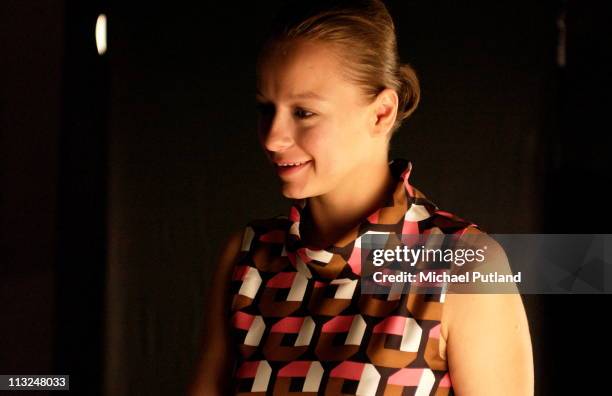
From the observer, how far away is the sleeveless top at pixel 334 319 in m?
0.57

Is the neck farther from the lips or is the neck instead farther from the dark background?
the dark background

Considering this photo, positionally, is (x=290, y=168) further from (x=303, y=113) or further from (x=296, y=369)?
(x=296, y=369)

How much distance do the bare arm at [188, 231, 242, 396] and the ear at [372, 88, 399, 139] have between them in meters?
0.17

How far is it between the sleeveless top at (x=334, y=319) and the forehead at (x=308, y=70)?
102mm

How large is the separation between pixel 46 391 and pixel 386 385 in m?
0.50

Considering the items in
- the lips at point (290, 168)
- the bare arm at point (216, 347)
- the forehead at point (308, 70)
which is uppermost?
the forehead at point (308, 70)

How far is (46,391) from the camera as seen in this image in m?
0.88

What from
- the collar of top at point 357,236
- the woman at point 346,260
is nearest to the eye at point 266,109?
the woman at point 346,260

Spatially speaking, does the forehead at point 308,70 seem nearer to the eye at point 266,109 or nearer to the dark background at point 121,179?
the eye at point 266,109

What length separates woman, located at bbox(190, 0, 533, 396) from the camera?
0.56m

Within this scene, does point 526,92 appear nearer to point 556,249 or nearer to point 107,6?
point 556,249

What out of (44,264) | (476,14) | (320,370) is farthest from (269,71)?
(44,264)

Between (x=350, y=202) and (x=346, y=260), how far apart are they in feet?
0.17

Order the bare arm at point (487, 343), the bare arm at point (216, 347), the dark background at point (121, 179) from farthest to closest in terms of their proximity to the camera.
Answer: the dark background at point (121, 179)
the bare arm at point (216, 347)
the bare arm at point (487, 343)
